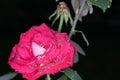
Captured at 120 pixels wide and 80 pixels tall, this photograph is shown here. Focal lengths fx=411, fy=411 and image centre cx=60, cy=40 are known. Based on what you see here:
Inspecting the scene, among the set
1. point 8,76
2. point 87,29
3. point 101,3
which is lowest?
point 87,29

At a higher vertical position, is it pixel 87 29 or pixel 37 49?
pixel 37 49

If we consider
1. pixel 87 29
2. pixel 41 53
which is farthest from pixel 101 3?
pixel 87 29

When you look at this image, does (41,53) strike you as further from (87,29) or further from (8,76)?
(87,29)

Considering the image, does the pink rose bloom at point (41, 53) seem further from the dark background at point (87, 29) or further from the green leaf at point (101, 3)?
the dark background at point (87, 29)

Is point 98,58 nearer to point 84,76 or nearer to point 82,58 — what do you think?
point 82,58

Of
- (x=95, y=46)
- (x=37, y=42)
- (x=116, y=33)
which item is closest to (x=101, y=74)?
(x=95, y=46)

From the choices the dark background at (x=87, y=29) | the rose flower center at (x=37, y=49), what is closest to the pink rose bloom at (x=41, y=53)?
the rose flower center at (x=37, y=49)

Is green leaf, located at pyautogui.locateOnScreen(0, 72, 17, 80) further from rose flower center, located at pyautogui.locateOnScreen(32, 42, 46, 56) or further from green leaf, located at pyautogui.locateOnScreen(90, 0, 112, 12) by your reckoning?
green leaf, located at pyautogui.locateOnScreen(90, 0, 112, 12)

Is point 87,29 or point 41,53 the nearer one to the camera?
point 41,53
